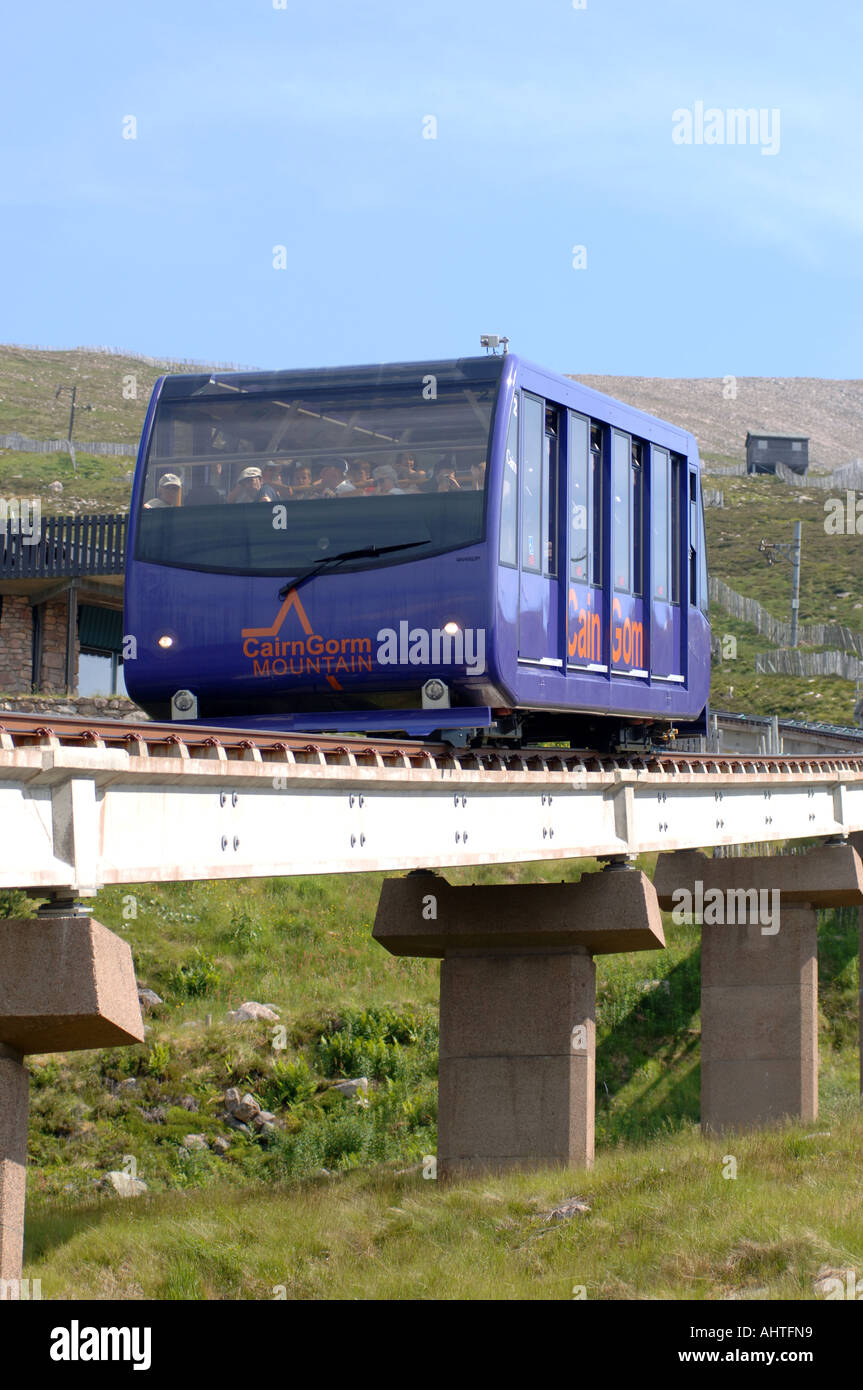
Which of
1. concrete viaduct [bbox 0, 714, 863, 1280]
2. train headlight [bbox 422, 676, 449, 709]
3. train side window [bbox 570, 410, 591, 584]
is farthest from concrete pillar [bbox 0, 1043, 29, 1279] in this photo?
train side window [bbox 570, 410, 591, 584]

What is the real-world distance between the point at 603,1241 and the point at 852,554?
80.4m

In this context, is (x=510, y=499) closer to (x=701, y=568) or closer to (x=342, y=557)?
(x=342, y=557)

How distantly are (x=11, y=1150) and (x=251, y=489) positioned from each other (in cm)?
641

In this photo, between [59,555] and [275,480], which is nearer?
[275,480]

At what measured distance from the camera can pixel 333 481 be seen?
50.6 ft

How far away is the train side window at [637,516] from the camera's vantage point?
18.1m

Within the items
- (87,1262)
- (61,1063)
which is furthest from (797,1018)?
(87,1262)

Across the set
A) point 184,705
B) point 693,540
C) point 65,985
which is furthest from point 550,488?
point 65,985

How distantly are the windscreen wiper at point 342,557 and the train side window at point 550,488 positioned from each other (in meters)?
1.43

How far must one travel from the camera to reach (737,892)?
90.7 ft

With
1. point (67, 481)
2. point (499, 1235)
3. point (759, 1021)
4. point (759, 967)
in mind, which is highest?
point (67, 481)

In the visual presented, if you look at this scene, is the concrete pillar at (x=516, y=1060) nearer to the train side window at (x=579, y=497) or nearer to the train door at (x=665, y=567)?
the train door at (x=665, y=567)

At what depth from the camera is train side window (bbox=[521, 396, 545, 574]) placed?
50.8 ft
